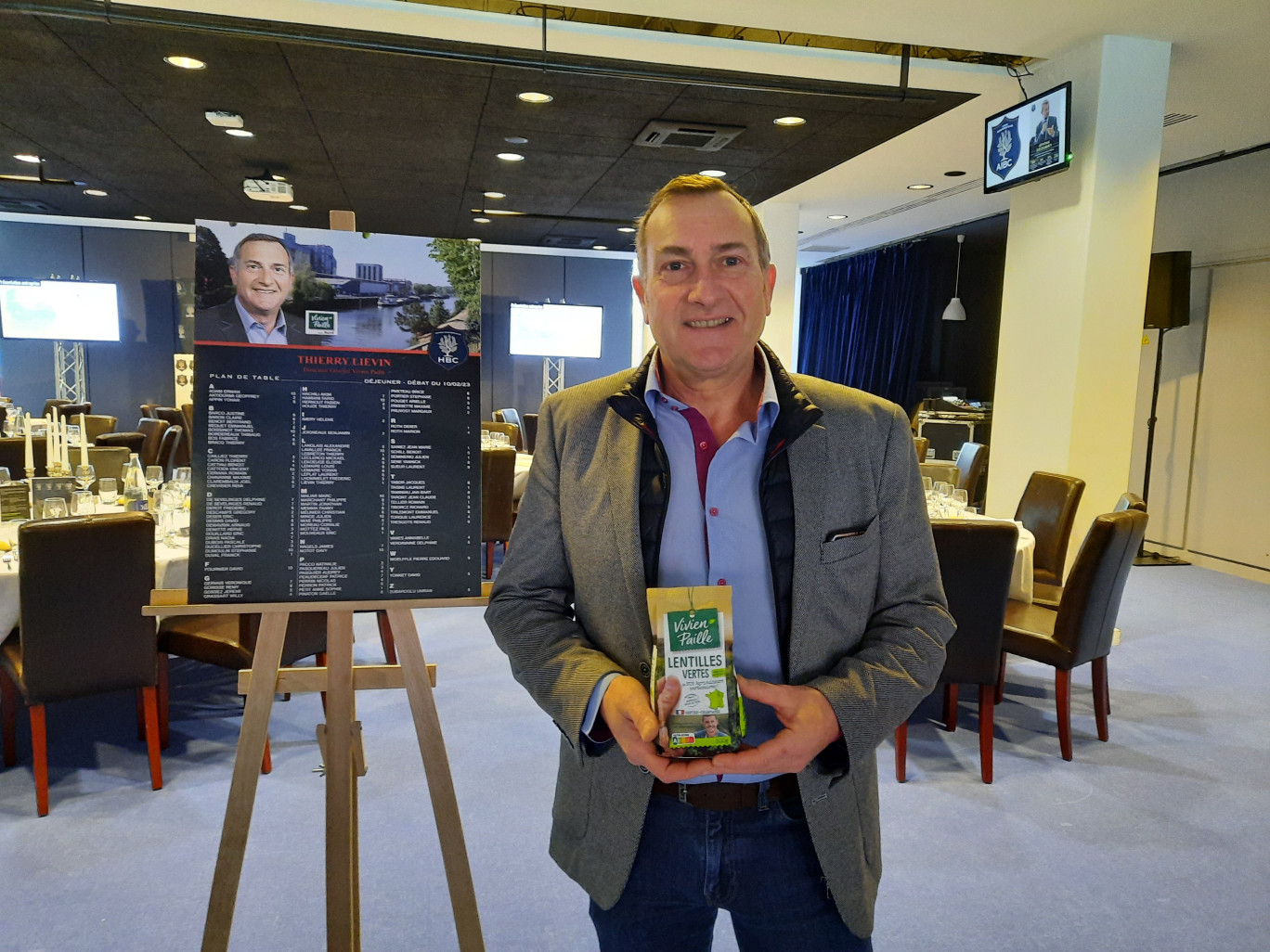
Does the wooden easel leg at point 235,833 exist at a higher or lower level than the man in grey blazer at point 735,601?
lower

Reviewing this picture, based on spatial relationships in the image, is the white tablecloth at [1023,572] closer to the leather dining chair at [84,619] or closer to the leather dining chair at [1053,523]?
the leather dining chair at [1053,523]

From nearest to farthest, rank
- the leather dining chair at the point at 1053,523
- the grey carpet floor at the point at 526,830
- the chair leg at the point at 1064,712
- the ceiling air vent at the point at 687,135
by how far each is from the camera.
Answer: the grey carpet floor at the point at 526,830 < the chair leg at the point at 1064,712 < the leather dining chair at the point at 1053,523 < the ceiling air vent at the point at 687,135

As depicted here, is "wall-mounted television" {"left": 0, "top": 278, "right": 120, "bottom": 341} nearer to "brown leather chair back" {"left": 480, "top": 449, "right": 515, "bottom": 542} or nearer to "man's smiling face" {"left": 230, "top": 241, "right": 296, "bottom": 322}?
"brown leather chair back" {"left": 480, "top": 449, "right": 515, "bottom": 542}

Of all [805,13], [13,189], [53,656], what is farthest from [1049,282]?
[13,189]

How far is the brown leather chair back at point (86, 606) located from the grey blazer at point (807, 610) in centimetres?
192

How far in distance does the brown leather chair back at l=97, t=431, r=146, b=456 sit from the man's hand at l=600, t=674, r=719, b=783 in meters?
6.20

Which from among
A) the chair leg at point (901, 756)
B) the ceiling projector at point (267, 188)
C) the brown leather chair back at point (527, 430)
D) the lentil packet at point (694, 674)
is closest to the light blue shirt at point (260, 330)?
the lentil packet at point (694, 674)

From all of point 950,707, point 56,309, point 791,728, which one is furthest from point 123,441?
point 791,728

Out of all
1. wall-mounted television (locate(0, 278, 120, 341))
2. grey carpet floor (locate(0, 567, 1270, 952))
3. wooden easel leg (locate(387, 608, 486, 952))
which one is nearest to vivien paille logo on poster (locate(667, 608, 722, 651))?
wooden easel leg (locate(387, 608, 486, 952))

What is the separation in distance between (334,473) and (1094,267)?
14.1 feet

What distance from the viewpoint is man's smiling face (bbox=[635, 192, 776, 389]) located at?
119 cm

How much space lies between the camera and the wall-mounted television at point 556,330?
12.0 metres

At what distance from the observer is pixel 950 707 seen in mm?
3336

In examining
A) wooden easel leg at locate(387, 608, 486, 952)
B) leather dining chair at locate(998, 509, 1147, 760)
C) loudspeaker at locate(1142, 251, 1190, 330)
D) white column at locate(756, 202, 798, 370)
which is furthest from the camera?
white column at locate(756, 202, 798, 370)
